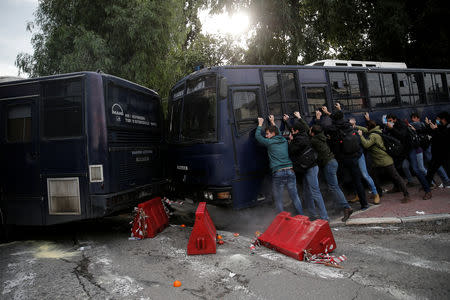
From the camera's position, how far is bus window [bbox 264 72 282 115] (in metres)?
6.93

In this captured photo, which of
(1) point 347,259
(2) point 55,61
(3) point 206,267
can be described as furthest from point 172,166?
(2) point 55,61

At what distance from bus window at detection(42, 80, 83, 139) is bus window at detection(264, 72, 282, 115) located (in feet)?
12.7

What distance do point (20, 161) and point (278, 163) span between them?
5.02m

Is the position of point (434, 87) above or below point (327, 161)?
above

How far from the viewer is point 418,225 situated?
597 centimetres

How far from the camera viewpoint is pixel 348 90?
28.0 ft

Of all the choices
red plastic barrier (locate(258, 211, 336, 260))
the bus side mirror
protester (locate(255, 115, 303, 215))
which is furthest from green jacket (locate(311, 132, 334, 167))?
the bus side mirror

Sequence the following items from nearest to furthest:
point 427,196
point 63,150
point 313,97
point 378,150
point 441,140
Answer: point 63,150 → point 441,140 → point 427,196 → point 378,150 → point 313,97

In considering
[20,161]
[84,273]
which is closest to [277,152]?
[84,273]

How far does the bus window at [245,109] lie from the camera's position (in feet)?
21.2

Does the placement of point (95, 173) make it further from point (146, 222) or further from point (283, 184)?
point (283, 184)

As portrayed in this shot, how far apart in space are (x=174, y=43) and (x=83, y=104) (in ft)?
29.3

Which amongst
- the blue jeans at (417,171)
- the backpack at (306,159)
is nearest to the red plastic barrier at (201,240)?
the backpack at (306,159)

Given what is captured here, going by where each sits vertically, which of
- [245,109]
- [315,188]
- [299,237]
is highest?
[245,109]
